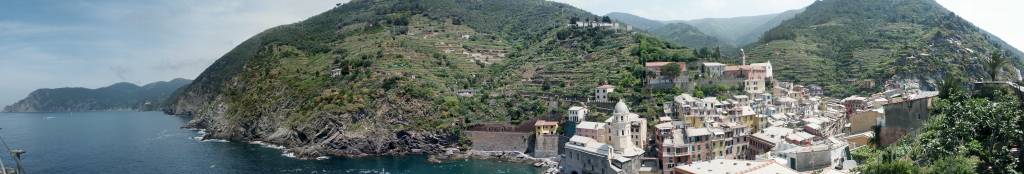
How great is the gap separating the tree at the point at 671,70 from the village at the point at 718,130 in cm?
20

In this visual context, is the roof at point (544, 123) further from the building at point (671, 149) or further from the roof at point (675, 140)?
the roof at point (675, 140)

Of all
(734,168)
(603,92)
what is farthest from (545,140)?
(734,168)

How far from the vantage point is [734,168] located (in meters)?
37.2

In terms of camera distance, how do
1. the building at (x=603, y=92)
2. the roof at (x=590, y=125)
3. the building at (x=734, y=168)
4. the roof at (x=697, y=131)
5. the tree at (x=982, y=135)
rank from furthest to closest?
1. the building at (x=603, y=92)
2. the roof at (x=590, y=125)
3. the roof at (x=697, y=131)
4. the building at (x=734, y=168)
5. the tree at (x=982, y=135)

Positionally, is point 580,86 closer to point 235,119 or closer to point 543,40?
point 543,40

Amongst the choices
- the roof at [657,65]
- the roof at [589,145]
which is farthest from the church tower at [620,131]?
the roof at [657,65]

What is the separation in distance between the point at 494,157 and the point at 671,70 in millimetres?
16762

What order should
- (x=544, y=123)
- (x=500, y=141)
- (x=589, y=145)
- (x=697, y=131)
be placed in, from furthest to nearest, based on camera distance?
(x=500, y=141), (x=544, y=123), (x=589, y=145), (x=697, y=131)

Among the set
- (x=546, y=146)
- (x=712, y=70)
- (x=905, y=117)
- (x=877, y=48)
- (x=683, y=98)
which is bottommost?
(x=546, y=146)

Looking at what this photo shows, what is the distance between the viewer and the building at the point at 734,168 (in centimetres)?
3444

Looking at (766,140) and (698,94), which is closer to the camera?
(766,140)

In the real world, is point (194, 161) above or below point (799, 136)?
below

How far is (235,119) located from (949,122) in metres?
76.4

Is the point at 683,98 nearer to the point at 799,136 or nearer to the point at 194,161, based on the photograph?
the point at 799,136
